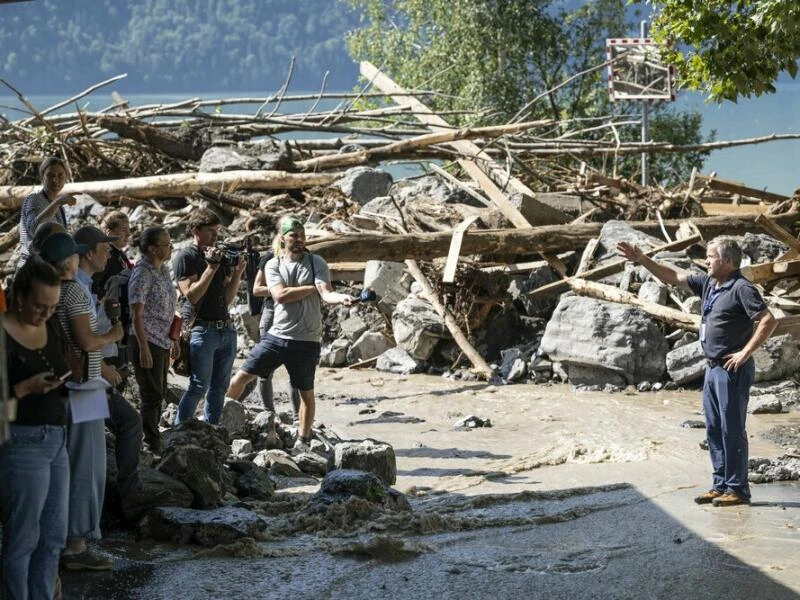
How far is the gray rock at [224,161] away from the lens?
17.8 meters

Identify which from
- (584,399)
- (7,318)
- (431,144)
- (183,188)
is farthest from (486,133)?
(7,318)

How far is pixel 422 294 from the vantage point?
1484 centimetres

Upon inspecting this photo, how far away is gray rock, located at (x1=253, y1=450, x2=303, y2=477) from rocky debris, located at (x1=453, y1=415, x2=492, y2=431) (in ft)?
7.99

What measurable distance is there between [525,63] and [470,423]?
20.8 metres

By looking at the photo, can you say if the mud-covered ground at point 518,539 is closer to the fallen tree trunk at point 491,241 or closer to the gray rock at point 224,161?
the fallen tree trunk at point 491,241

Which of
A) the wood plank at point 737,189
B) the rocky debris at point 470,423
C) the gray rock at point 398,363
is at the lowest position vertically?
the rocky debris at point 470,423

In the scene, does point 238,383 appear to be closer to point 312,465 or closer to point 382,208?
point 312,465

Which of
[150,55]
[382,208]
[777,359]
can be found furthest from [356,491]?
[150,55]

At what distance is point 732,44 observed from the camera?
9.35m

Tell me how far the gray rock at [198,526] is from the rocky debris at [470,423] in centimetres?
423

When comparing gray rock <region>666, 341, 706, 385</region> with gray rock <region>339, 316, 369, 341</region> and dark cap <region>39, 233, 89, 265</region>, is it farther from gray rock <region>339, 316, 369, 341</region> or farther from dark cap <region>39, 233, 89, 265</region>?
dark cap <region>39, 233, 89, 265</region>

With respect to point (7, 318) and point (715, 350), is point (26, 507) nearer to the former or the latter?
point (7, 318)

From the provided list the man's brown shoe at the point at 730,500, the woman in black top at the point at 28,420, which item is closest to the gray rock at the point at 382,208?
the man's brown shoe at the point at 730,500

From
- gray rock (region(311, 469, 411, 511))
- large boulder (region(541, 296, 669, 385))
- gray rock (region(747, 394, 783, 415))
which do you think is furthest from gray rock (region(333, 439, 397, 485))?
large boulder (region(541, 296, 669, 385))
